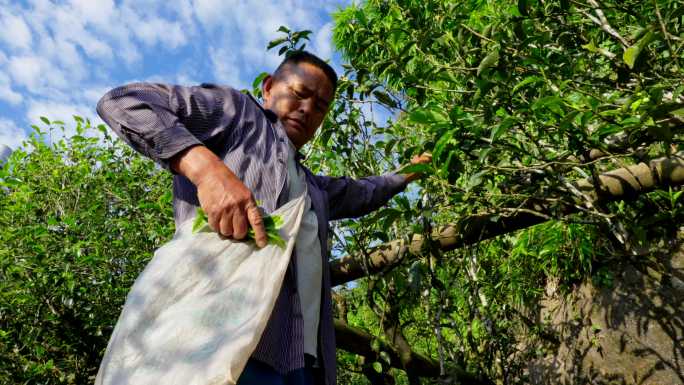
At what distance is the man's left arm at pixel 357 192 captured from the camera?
2.25 meters

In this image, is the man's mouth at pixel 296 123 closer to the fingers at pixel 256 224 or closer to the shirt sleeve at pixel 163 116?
the shirt sleeve at pixel 163 116

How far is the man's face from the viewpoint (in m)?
1.87

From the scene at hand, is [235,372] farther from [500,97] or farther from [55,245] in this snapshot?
[55,245]

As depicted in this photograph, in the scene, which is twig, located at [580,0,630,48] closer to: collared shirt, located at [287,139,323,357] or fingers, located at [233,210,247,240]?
collared shirt, located at [287,139,323,357]

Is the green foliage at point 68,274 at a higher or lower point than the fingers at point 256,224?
higher

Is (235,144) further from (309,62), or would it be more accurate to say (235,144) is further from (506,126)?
(506,126)

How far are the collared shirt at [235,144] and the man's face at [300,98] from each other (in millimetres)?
68

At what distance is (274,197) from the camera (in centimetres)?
155

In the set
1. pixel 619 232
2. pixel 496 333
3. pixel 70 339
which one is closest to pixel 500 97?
pixel 619 232

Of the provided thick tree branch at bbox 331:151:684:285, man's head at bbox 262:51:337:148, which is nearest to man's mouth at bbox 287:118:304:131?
man's head at bbox 262:51:337:148

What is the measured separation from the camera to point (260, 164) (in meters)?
1.58

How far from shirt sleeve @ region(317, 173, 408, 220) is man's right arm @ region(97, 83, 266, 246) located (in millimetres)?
812

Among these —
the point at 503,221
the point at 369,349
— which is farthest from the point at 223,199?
the point at 369,349

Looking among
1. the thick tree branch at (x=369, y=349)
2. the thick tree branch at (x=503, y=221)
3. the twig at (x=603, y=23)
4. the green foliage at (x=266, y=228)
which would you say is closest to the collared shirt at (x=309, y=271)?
the green foliage at (x=266, y=228)
